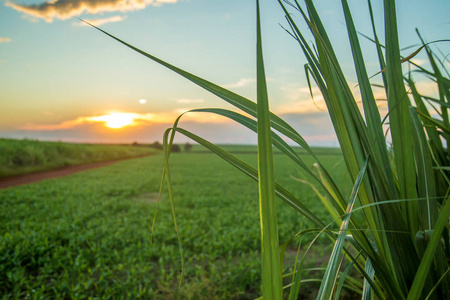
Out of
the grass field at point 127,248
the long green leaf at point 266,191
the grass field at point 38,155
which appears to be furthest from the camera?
the grass field at point 38,155

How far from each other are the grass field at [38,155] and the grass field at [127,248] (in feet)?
15.1

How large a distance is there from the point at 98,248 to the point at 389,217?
10.9 ft

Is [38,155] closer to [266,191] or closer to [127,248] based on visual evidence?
[127,248]

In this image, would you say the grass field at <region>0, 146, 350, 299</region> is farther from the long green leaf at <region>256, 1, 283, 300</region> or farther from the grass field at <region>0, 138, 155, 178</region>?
the grass field at <region>0, 138, 155, 178</region>

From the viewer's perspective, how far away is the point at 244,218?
15.8 ft

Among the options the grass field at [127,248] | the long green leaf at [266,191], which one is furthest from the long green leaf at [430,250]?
the grass field at [127,248]

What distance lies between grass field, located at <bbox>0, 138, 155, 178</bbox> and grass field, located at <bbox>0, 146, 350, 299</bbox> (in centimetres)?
459

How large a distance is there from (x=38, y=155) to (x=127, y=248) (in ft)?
32.1

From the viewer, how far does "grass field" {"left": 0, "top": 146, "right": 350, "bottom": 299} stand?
2.44 meters

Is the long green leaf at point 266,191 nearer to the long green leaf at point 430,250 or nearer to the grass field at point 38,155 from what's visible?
the long green leaf at point 430,250

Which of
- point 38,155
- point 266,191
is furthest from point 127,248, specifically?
point 38,155

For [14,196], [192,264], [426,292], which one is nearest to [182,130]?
[426,292]

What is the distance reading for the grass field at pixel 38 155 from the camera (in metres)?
10.1

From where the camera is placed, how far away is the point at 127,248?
11.1 ft
